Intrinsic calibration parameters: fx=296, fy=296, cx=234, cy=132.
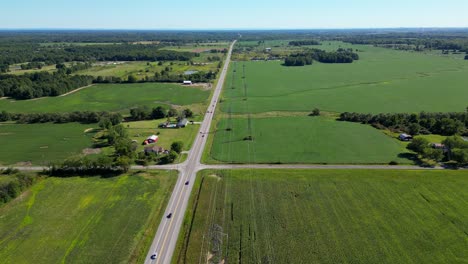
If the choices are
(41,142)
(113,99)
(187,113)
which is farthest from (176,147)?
(113,99)

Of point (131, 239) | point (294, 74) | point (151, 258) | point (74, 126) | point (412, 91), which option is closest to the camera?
point (151, 258)

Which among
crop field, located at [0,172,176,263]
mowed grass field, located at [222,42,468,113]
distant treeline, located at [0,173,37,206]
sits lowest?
crop field, located at [0,172,176,263]

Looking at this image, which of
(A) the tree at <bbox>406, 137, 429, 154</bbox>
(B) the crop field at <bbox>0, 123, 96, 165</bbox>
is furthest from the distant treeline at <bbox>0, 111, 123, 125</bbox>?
(A) the tree at <bbox>406, 137, 429, 154</bbox>

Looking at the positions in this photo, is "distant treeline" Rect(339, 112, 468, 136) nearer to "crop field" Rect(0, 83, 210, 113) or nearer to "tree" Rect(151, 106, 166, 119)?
"tree" Rect(151, 106, 166, 119)

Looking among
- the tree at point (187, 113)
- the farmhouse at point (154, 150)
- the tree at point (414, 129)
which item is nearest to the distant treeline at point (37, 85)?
the tree at point (187, 113)

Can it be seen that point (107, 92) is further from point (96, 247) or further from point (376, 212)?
point (376, 212)

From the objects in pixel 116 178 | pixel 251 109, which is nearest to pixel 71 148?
pixel 116 178
